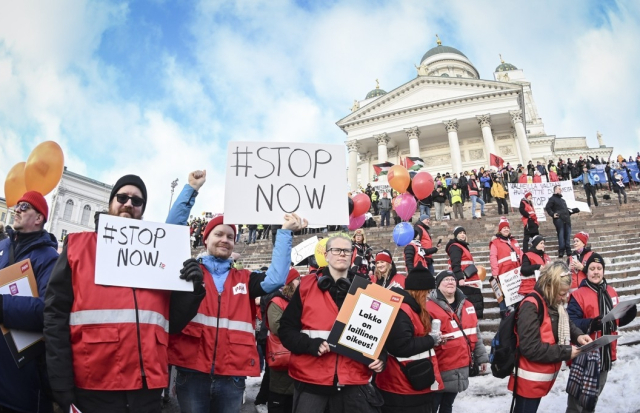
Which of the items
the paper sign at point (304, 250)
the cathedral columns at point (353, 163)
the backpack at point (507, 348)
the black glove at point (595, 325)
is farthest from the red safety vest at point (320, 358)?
the cathedral columns at point (353, 163)

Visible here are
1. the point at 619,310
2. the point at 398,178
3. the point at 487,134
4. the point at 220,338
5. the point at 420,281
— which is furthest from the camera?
the point at 487,134

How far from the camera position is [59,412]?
2.71 metres

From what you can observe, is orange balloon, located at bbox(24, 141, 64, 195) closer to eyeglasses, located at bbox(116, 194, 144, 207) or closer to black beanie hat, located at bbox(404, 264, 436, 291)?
eyeglasses, located at bbox(116, 194, 144, 207)

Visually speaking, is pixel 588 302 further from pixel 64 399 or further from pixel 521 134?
pixel 521 134

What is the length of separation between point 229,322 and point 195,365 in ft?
1.09

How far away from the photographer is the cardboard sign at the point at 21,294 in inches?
86.0

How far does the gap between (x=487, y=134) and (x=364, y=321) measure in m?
37.5

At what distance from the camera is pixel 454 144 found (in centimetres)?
3638

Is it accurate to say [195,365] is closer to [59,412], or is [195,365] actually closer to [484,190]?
[59,412]

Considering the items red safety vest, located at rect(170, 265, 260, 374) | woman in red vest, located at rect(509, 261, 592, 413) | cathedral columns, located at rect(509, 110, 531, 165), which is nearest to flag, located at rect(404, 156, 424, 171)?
cathedral columns, located at rect(509, 110, 531, 165)

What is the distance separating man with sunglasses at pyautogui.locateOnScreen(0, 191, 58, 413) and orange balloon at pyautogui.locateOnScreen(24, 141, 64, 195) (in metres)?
1.71

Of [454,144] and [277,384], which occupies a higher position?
[454,144]

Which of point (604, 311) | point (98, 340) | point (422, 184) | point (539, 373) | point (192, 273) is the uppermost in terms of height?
point (422, 184)

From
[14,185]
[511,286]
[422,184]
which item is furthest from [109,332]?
[422,184]
